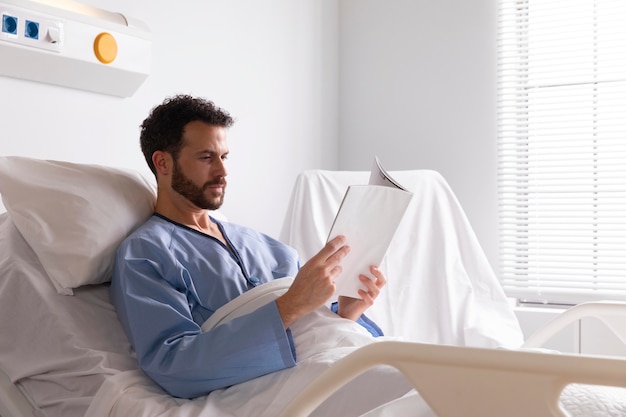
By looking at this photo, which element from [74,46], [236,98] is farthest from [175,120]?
[236,98]

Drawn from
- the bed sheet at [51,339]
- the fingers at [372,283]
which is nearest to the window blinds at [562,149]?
the fingers at [372,283]

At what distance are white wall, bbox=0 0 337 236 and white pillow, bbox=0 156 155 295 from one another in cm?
23

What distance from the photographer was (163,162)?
1799 millimetres

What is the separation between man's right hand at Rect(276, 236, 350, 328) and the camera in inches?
57.4

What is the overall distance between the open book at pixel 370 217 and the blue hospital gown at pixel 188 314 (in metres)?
0.22

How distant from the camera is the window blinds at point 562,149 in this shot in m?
2.86

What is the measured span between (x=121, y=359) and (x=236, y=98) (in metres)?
1.34

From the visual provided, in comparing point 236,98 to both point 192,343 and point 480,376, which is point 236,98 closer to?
point 192,343

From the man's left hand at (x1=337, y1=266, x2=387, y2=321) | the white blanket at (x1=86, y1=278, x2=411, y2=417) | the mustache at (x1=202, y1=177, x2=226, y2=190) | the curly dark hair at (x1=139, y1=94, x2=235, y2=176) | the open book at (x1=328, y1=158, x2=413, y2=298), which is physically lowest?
the white blanket at (x1=86, y1=278, x2=411, y2=417)

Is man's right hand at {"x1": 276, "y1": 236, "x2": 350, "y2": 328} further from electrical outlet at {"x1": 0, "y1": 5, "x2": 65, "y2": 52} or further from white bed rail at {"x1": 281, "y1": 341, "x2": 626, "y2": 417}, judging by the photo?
electrical outlet at {"x1": 0, "y1": 5, "x2": 65, "y2": 52}

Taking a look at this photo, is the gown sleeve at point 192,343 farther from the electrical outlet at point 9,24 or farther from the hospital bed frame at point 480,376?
the electrical outlet at point 9,24

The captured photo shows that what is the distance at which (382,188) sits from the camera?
1539 millimetres

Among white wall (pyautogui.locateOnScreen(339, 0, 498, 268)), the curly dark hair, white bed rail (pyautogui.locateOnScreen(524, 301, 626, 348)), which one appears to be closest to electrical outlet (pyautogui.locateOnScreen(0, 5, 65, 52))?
the curly dark hair

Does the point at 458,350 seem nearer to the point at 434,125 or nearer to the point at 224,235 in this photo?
the point at 224,235
